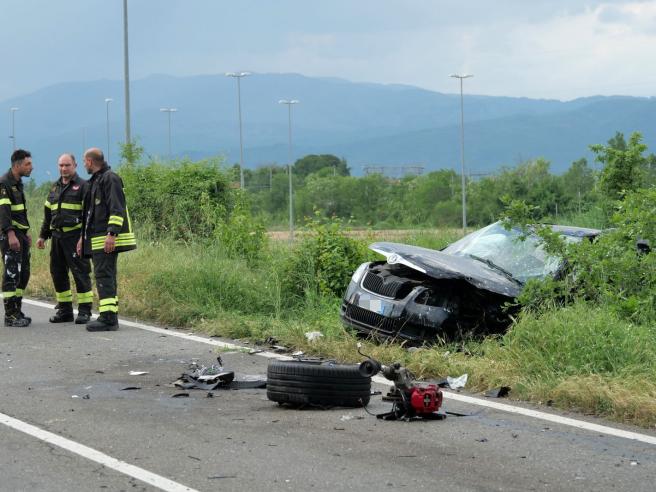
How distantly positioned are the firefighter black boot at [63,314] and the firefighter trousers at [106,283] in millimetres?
→ 788

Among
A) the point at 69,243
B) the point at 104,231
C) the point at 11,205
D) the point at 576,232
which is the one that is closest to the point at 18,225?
the point at 11,205

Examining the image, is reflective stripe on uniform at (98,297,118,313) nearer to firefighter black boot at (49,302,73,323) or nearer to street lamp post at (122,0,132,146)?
firefighter black boot at (49,302,73,323)

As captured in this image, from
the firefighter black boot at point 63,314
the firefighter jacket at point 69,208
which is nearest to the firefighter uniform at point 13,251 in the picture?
the firefighter black boot at point 63,314

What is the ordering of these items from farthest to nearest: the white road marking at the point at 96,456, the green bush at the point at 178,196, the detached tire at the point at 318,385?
the green bush at the point at 178,196 < the detached tire at the point at 318,385 < the white road marking at the point at 96,456

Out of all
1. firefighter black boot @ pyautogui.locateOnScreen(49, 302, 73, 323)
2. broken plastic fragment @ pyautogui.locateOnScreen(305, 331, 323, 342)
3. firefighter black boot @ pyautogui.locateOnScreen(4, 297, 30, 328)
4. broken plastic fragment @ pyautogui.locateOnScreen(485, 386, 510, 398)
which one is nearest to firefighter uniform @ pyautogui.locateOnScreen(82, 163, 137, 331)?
firefighter black boot @ pyautogui.locateOnScreen(49, 302, 73, 323)

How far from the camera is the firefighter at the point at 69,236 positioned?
1216 cm

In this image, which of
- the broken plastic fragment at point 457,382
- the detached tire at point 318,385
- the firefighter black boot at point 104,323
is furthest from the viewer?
the firefighter black boot at point 104,323

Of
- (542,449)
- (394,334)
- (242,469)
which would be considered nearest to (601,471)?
(542,449)

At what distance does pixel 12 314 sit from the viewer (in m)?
12.1

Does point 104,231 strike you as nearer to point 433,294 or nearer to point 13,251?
point 13,251

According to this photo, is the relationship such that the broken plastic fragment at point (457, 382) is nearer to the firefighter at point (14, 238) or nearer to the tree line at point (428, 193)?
the firefighter at point (14, 238)

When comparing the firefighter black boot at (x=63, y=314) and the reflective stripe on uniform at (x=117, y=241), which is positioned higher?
the reflective stripe on uniform at (x=117, y=241)

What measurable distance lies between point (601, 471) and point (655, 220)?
4.32 metres

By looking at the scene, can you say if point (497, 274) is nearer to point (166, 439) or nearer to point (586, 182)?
point (166, 439)
